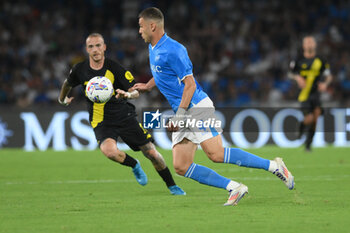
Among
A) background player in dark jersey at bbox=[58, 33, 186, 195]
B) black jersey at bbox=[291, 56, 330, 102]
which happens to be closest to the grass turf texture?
background player in dark jersey at bbox=[58, 33, 186, 195]

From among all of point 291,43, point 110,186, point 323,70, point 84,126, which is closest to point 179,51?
point 110,186

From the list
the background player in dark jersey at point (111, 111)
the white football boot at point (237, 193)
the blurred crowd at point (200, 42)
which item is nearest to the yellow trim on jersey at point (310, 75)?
the blurred crowd at point (200, 42)

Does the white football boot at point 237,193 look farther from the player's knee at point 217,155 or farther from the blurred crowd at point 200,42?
the blurred crowd at point 200,42

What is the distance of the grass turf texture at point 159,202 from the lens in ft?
18.2

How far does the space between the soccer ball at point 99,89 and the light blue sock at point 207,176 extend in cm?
176

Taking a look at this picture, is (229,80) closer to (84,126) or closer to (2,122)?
(84,126)

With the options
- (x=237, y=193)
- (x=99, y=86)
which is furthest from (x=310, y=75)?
(x=237, y=193)

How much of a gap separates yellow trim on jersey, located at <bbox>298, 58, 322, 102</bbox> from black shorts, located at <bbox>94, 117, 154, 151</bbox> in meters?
6.63

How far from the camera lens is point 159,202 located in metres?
7.15

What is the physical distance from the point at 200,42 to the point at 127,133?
496 inches

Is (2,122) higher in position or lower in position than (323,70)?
lower

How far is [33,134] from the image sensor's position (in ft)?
53.2

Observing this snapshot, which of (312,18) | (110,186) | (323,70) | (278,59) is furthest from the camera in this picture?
(312,18)

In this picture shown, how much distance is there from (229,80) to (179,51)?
12.8 metres
